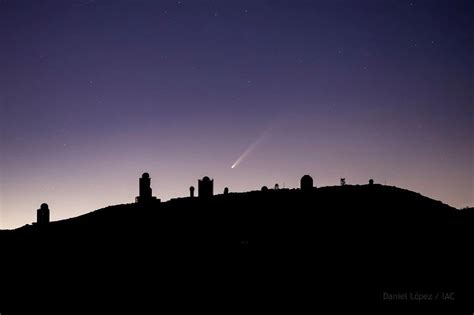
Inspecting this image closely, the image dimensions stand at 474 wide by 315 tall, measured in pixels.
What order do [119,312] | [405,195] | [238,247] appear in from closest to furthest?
[119,312] → [238,247] → [405,195]

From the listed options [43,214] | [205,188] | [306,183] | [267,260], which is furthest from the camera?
[43,214]

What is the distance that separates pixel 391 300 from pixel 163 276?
10.5 m

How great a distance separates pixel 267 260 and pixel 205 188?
8.46m

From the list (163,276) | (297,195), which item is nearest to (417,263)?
(297,195)

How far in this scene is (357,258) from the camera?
18.8 meters

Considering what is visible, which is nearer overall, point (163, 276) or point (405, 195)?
point (163, 276)

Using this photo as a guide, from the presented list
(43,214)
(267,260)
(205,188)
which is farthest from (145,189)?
(267,260)

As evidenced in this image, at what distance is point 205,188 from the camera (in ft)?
88.2

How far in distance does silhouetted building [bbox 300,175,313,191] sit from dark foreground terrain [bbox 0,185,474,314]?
2.03ft

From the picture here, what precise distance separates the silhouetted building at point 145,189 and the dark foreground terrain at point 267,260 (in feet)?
5.96

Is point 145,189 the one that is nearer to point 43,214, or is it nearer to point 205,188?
point 205,188

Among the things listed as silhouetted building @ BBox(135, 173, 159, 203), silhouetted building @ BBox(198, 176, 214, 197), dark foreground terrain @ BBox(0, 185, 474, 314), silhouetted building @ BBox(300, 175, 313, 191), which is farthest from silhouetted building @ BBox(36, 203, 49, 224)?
silhouetted building @ BBox(300, 175, 313, 191)

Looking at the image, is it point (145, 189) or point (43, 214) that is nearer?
point (145, 189)

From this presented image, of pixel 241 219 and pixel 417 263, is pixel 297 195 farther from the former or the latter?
pixel 417 263
